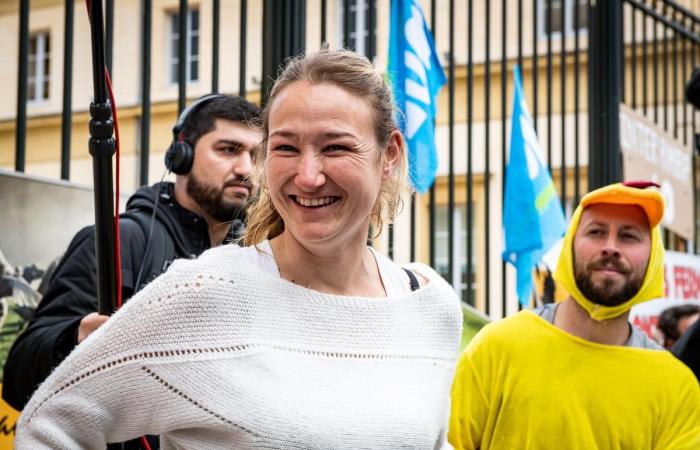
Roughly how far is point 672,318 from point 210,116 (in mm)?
3741

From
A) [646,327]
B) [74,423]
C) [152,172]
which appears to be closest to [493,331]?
[74,423]

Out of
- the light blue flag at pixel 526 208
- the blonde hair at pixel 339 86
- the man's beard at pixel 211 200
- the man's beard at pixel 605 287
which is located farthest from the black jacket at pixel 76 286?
the light blue flag at pixel 526 208

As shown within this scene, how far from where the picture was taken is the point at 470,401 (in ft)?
10.2

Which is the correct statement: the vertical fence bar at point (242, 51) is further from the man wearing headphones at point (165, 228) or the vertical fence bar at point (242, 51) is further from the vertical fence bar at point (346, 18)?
the man wearing headphones at point (165, 228)

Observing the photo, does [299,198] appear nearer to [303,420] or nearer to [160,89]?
[303,420]

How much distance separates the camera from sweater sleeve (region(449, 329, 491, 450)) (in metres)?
3.05

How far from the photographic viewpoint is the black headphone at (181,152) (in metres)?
2.90

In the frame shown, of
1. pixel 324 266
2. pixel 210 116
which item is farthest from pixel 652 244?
pixel 324 266

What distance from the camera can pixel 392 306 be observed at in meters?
2.10

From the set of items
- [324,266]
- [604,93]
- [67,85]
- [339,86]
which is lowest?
[324,266]

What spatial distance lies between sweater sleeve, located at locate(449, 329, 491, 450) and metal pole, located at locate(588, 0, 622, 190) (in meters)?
2.69

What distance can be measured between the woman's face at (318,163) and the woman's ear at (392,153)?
0.54ft

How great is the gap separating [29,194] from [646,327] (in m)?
3.99

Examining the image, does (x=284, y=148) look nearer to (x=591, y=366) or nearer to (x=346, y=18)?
(x=591, y=366)
